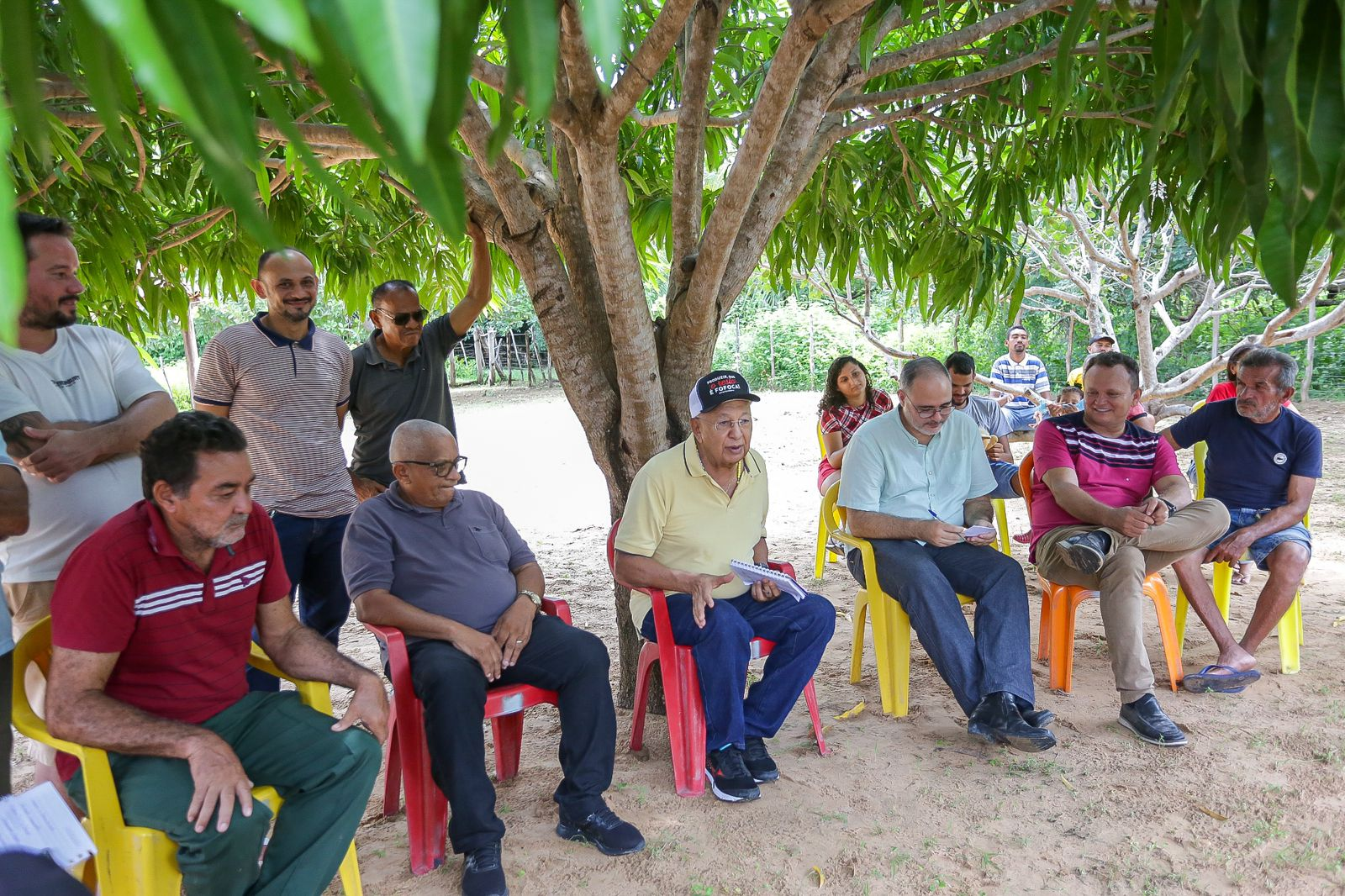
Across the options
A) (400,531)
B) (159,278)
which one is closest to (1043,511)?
(400,531)

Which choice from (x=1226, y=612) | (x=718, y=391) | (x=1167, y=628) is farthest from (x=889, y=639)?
(x=1226, y=612)

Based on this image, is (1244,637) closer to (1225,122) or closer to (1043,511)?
(1043,511)

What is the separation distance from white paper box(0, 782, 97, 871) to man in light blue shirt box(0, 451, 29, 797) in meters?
0.59

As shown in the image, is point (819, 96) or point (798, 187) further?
point (798, 187)

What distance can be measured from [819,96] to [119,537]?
233 centimetres

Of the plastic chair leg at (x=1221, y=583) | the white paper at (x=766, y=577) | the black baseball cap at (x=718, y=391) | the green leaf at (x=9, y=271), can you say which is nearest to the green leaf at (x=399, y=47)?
the green leaf at (x=9, y=271)

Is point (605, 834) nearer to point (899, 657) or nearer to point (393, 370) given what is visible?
point (899, 657)

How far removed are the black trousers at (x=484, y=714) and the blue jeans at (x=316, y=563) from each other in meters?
0.75

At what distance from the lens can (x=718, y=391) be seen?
3.05 m

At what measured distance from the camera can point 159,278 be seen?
4.80 m

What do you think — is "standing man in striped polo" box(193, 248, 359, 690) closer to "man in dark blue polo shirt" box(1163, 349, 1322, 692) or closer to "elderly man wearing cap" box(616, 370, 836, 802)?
"elderly man wearing cap" box(616, 370, 836, 802)

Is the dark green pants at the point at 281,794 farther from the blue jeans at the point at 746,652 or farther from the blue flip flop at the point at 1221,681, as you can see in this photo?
the blue flip flop at the point at 1221,681

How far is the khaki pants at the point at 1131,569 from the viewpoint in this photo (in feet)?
10.8

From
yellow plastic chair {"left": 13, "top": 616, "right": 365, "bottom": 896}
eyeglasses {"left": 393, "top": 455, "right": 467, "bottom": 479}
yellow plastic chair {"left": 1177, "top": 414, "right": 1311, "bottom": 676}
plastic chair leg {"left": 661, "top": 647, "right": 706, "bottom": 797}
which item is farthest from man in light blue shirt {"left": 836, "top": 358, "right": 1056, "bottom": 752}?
yellow plastic chair {"left": 13, "top": 616, "right": 365, "bottom": 896}
